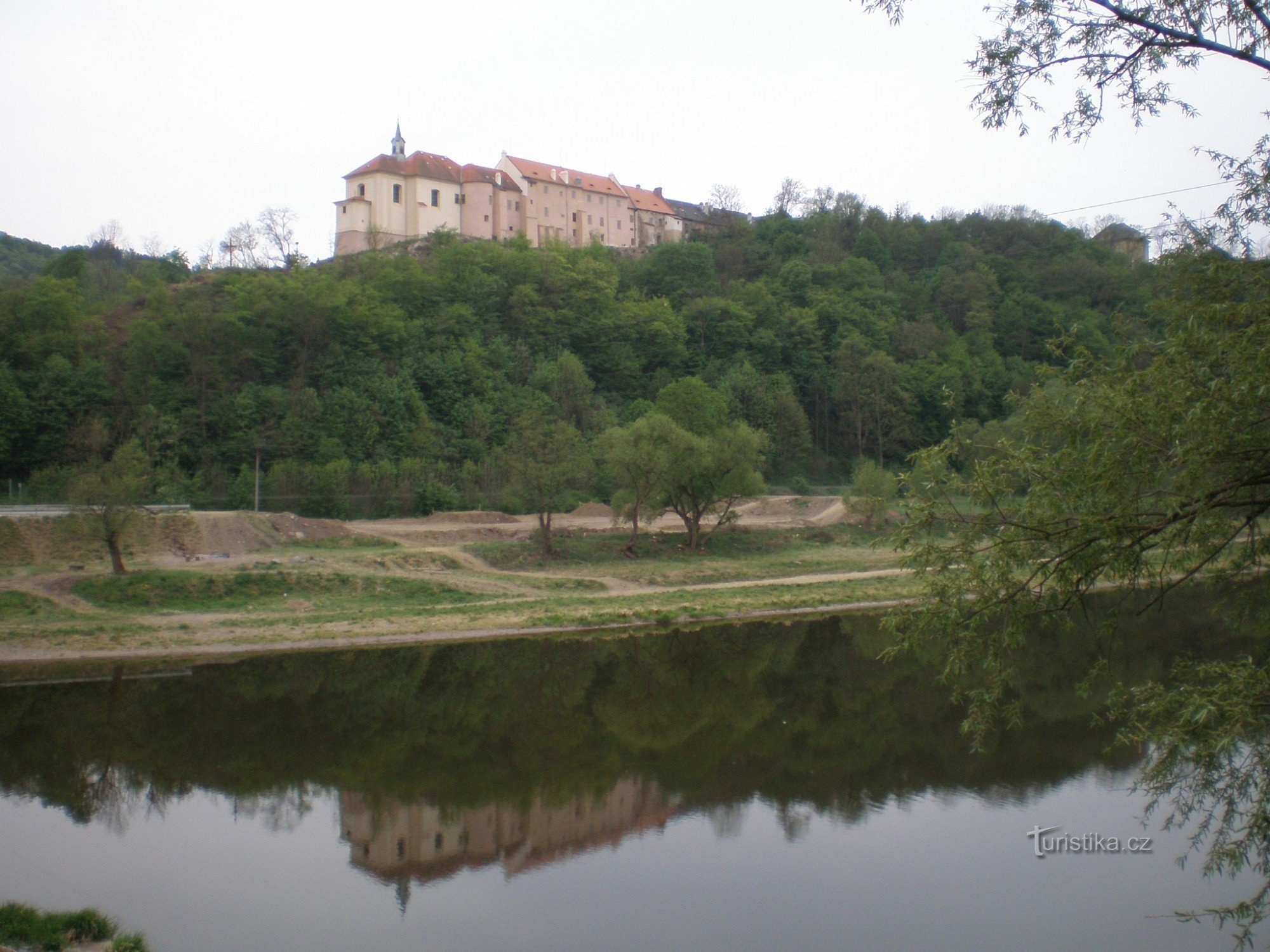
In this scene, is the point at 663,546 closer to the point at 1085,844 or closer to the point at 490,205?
the point at 1085,844

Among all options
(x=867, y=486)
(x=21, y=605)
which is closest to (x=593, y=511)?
(x=867, y=486)

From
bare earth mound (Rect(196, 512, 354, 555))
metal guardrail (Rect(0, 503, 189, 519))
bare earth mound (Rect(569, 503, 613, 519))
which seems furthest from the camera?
bare earth mound (Rect(569, 503, 613, 519))

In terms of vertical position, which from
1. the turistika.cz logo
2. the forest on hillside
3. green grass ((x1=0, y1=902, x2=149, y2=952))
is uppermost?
the forest on hillside

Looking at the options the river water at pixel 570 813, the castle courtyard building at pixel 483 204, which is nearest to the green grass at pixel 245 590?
the river water at pixel 570 813

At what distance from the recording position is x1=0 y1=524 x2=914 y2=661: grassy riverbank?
25438 mm

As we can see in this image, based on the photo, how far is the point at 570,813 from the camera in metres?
14.1

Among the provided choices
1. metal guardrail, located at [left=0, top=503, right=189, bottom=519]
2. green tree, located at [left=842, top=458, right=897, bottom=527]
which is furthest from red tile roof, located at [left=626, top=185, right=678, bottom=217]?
metal guardrail, located at [left=0, top=503, right=189, bottom=519]

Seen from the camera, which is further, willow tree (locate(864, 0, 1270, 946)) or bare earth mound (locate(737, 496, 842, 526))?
bare earth mound (locate(737, 496, 842, 526))

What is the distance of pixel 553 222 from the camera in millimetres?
90312

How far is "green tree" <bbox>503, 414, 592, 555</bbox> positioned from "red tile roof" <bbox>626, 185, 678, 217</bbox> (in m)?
65.2

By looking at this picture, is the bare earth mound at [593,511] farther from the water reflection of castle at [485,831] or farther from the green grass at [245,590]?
the water reflection of castle at [485,831]

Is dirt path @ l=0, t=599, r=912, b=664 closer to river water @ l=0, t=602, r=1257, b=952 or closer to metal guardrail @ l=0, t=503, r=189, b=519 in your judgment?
river water @ l=0, t=602, r=1257, b=952

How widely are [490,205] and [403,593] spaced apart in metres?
60.3

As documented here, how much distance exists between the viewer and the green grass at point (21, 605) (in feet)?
85.2
